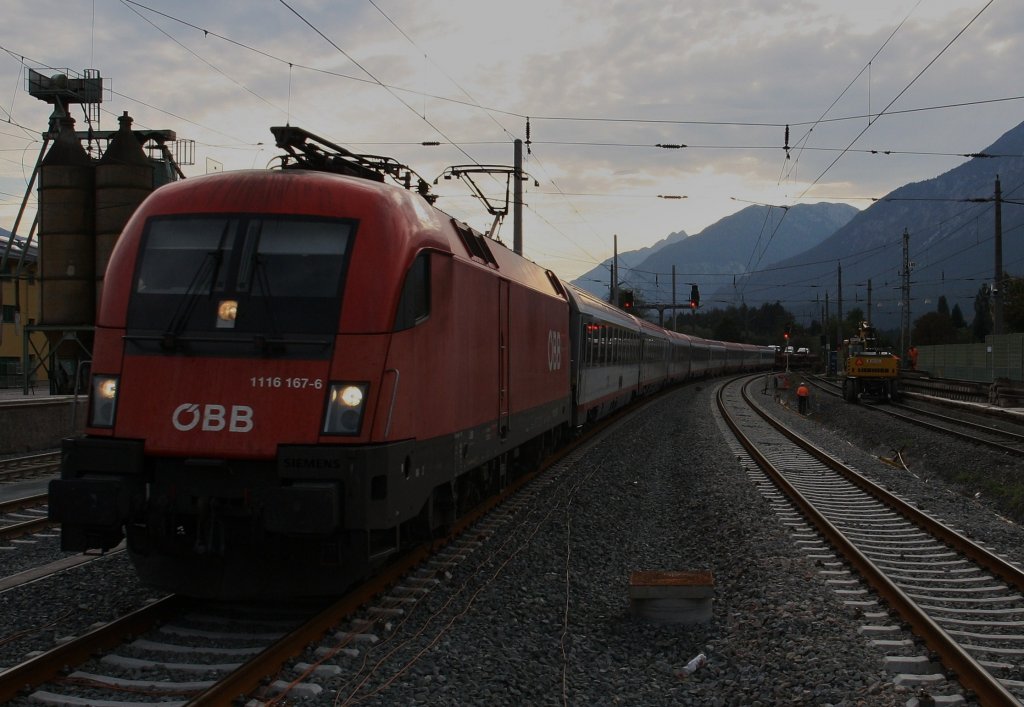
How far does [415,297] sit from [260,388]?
55.4 inches

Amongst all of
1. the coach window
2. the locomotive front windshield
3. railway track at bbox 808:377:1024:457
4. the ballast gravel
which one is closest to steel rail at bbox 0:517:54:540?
the ballast gravel

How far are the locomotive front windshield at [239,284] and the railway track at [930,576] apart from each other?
4568 mm

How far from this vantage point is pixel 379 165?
9812mm

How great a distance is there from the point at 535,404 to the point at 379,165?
461cm

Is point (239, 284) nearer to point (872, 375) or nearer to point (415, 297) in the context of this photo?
point (415, 297)

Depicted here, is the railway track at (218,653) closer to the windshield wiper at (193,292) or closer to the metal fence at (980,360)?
the windshield wiper at (193,292)

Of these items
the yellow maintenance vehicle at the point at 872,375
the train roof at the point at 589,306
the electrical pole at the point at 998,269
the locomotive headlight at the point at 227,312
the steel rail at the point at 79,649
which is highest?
the electrical pole at the point at 998,269

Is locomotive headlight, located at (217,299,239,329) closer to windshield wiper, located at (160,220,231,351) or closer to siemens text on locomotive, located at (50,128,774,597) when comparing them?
siemens text on locomotive, located at (50,128,774,597)

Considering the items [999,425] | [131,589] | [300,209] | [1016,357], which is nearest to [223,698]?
[131,589]

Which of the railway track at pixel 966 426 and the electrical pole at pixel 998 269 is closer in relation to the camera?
the railway track at pixel 966 426

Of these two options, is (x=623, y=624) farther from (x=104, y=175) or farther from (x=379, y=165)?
(x=104, y=175)

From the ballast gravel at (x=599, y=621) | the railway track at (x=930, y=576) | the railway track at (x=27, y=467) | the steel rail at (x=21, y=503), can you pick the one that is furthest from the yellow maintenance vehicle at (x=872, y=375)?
the steel rail at (x=21, y=503)

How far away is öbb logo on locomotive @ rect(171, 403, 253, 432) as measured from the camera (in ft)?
20.8

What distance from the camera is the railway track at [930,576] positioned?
5945mm
